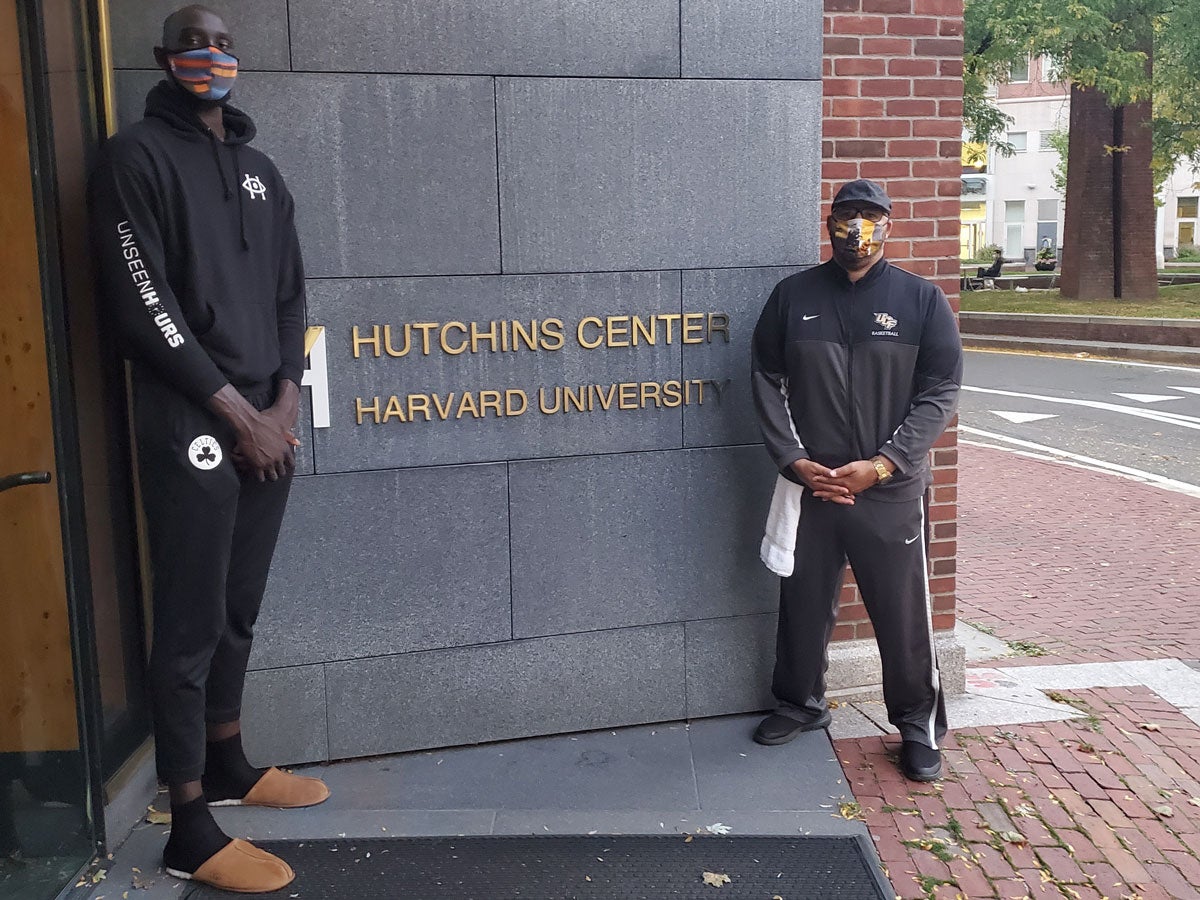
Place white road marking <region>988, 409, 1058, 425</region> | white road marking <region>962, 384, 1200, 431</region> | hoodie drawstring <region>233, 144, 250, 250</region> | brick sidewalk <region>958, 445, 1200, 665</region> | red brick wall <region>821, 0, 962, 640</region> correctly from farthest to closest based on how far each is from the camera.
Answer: white road marking <region>988, 409, 1058, 425</region> < white road marking <region>962, 384, 1200, 431</region> < brick sidewalk <region>958, 445, 1200, 665</region> < red brick wall <region>821, 0, 962, 640</region> < hoodie drawstring <region>233, 144, 250, 250</region>

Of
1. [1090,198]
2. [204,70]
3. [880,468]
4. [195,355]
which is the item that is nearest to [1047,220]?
[1090,198]

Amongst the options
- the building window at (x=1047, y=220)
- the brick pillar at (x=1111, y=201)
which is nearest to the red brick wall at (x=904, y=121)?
the brick pillar at (x=1111, y=201)

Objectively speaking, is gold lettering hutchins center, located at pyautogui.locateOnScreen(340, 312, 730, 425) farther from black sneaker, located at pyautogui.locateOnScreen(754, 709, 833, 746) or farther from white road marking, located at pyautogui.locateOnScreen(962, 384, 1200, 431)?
white road marking, located at pyautogui.locateOnScreen(962, 384, 1200, 431)

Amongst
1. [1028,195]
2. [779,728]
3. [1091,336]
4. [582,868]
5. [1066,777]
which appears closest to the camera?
[582,868]

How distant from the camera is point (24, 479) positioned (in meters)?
3.42

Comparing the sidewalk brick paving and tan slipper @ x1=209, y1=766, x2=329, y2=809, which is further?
tan slipper @ x1=209, y1=766, x2=329, y2=809

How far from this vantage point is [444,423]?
4.39m

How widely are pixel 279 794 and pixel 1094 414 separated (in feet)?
38.8

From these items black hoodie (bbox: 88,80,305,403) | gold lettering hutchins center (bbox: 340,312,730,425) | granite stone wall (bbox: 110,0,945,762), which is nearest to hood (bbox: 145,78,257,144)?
black hoodie (bbox: 88,80,305,403)

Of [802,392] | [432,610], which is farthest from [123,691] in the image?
[802,392]

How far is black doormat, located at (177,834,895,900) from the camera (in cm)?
352

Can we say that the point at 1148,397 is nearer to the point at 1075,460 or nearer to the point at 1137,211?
the point at 1075,460

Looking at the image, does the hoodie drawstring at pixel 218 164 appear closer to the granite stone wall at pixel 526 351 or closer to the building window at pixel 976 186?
the granite stone wall at pixel 526 351

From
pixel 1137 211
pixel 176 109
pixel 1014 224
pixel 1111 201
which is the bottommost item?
pixel 176 109
